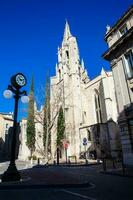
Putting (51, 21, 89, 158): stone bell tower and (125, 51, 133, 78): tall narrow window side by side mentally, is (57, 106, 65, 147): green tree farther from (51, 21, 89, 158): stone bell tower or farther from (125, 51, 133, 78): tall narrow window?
(125, 51, 133, 78): tall narrow window

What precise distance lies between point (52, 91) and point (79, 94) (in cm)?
850

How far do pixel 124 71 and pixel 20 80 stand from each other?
11073mm

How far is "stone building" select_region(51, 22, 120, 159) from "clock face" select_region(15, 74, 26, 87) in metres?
24.7

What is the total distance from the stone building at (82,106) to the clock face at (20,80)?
81.0 feet

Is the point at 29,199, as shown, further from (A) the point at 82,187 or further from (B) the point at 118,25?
(B) the point at 118,25

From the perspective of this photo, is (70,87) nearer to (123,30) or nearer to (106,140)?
(106,140)

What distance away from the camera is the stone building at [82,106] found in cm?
3738

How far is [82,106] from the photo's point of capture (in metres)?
49.2

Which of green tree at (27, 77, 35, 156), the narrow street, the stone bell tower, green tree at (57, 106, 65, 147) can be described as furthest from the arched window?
the narrow street

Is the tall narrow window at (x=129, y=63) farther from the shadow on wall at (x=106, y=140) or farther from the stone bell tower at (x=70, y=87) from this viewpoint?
the stone bell tower at (x=70, y=87)

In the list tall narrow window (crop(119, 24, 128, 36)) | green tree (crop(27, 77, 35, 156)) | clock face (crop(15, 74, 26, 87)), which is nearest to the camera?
clock face (crop(15, 74, 26, 87))

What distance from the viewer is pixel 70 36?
58625 mm

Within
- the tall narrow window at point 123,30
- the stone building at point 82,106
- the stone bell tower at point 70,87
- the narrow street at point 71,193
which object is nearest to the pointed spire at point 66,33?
the stone bell tower at point 70,87

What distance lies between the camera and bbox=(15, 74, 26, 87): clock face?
11.4m
